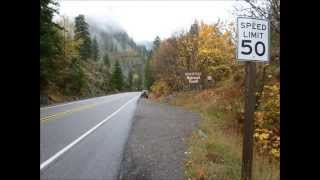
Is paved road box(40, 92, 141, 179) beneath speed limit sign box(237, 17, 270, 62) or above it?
beneath

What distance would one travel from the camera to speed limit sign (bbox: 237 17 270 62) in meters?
7.90

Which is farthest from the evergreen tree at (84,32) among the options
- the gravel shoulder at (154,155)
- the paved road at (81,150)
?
the gravel shoulder at (154,155)

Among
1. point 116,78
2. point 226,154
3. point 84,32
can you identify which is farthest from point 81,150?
point 116,78

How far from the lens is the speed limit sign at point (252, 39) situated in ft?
25.9

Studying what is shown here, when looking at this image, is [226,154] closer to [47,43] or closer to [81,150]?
[81,150]

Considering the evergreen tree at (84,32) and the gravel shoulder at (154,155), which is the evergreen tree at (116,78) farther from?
the gravel shoulder at (154,155)

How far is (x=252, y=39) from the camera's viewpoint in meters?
7.95

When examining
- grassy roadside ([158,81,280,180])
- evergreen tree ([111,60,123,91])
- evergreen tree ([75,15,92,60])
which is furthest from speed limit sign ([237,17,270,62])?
evergreen tree ([111,60,123,91])

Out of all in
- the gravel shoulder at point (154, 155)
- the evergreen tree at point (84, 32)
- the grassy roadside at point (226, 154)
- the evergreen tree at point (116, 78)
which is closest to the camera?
the gravel shoulder at point (154, 155)

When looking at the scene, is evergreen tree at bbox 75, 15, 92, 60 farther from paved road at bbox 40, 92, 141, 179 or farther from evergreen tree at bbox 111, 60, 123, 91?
paved road at bbox 40, 92, 141, 179

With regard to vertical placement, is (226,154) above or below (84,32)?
below
